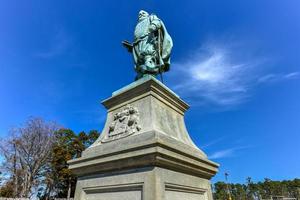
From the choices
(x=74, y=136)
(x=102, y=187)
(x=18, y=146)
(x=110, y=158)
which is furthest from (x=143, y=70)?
(x=74, y=136)

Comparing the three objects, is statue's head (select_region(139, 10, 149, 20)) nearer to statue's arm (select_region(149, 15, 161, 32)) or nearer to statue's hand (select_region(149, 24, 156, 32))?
statue's arm (select_region(149, 15, 161, 32))

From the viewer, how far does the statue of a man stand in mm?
4047

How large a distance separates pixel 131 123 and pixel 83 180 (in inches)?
49.4

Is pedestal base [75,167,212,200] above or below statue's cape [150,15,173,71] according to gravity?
below

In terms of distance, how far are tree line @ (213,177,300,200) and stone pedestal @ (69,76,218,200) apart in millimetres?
84145

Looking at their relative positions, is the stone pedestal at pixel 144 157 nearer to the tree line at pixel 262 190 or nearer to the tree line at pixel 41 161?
the tree line at pixel 41 161

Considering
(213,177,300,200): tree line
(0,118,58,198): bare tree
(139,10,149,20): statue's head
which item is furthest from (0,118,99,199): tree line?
(213,177,300,200): tree line

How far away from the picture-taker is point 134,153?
8.66 ft

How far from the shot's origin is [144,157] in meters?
2.55

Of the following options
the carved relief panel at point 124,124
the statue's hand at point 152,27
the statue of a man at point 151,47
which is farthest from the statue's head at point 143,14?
the carved relief panel at point 124,124

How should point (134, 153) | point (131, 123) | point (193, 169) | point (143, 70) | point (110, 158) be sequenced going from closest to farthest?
point (134, 153) → point (110, 158) → point (193, 169) → point (131, 123) → point (143, 70)

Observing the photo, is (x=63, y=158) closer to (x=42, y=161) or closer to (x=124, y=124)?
→ (x=42, y=161)

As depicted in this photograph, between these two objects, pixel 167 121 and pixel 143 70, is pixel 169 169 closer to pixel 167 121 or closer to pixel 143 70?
pixel 167 121

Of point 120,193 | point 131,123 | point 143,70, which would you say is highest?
point 143,70
